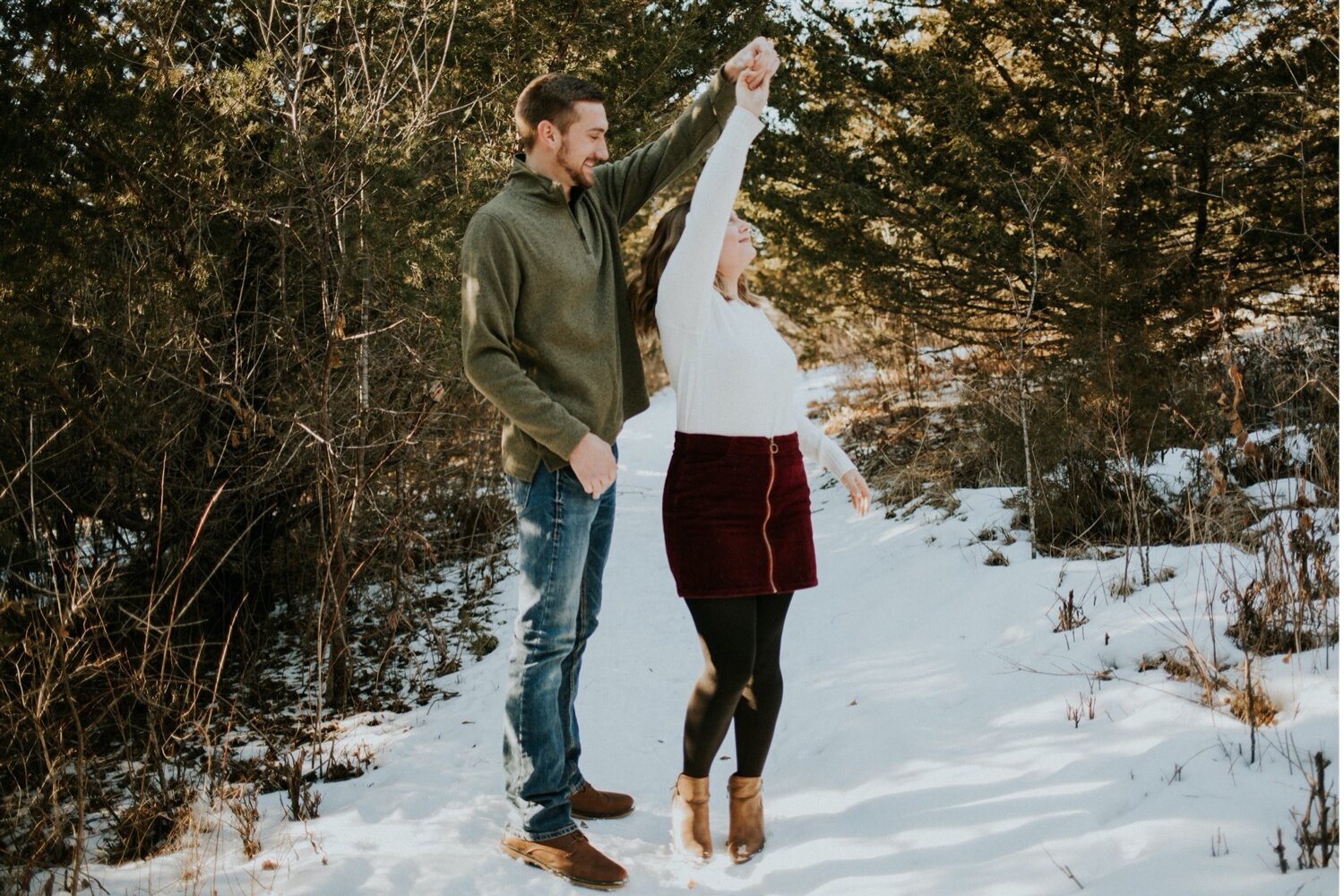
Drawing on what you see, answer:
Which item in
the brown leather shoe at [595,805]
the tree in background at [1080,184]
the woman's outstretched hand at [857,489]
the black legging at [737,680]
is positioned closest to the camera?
the black legging at [737,680]

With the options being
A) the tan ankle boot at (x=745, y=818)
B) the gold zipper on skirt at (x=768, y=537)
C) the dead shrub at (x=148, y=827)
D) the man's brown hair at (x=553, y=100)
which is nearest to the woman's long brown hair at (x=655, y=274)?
the man's brown hair at (x=553, y=100)

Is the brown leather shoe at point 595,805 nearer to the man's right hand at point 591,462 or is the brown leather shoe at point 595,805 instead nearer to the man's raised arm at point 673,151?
the man's right hand at point 591,462

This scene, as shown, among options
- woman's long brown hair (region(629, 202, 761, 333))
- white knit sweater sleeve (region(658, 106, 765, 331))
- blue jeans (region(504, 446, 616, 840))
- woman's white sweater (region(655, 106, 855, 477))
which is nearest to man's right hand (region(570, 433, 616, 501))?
blue jeans (region(504, 446, 616, 840))

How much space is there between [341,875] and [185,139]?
2857mm

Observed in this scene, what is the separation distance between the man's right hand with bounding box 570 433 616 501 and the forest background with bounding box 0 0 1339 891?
128cm

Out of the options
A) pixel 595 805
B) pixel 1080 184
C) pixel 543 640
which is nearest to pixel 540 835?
pixel 595 805

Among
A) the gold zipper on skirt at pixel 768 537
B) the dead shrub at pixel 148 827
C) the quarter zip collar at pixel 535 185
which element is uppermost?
the quarter zip collar at pixel 535 185

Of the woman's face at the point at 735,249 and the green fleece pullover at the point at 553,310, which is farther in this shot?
the woman's face at the point at 735,249

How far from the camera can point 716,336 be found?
2602mm

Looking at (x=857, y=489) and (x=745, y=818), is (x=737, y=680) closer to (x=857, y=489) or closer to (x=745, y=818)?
(x=745, y=818)

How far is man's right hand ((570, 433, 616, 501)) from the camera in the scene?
241 centimetres

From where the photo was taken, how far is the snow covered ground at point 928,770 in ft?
7.68

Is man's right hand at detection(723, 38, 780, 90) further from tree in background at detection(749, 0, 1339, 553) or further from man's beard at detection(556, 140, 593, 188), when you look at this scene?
tree in background at detection(749, 0, 1339, 553)

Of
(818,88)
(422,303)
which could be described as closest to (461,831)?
(422,303)
